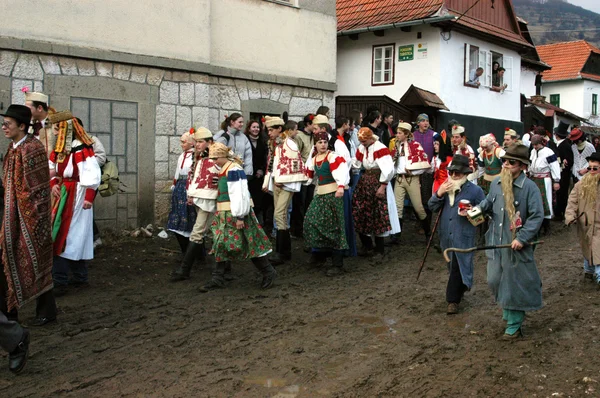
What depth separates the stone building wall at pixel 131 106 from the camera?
972cm

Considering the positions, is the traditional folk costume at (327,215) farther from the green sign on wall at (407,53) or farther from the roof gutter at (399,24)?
the green sign on wall at (407,53)

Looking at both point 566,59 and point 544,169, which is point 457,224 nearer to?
point 544,169

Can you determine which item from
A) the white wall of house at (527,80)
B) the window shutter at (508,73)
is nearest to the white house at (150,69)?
the window shutter at (508,73)

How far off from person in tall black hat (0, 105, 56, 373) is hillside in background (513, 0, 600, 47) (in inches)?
5100

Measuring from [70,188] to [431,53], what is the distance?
1480cm

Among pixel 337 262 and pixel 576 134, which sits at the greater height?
pixel 576 134

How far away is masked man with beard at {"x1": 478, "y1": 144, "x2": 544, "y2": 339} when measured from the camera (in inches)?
221

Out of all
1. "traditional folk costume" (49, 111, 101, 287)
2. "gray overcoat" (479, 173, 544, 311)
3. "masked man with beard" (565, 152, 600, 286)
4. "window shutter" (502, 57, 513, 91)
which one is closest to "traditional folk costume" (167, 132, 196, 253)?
"traditional folk costume" (49, 111, 101, 287)

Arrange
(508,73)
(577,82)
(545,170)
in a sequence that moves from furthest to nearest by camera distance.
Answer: (577,82), (508,73), (545,170)

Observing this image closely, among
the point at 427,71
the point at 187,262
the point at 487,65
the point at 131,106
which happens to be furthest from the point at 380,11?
the point at 187,262

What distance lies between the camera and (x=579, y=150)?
44.7 feet

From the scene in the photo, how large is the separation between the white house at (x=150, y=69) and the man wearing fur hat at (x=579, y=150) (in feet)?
16.9

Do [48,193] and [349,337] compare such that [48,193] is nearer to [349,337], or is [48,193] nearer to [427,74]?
[349,337]

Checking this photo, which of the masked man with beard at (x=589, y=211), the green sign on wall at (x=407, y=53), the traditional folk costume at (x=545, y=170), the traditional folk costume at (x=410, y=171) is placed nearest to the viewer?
the masked man with beard at (x=589, y=211)
